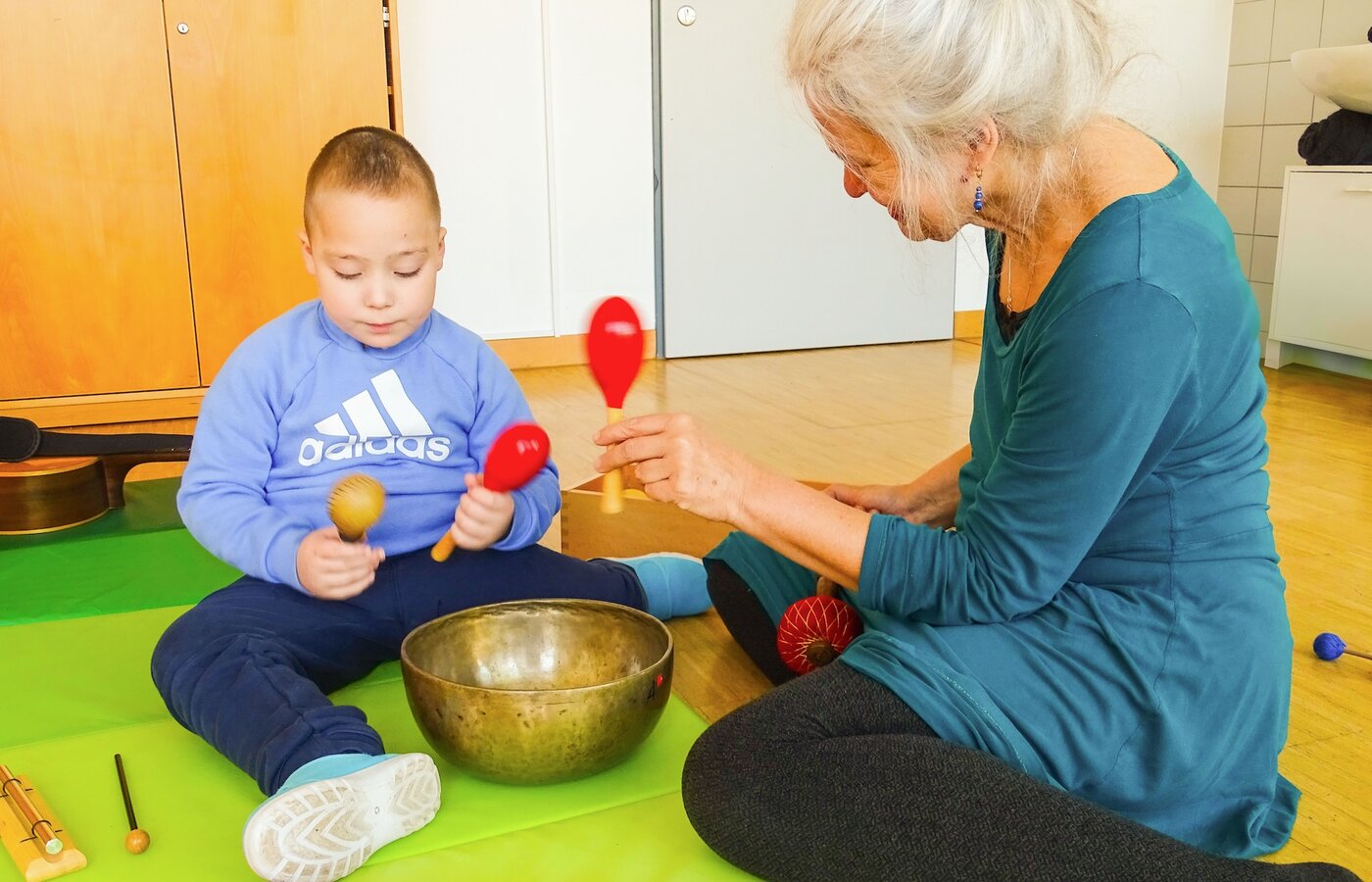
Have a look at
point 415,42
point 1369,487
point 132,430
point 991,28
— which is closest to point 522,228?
point 415,42

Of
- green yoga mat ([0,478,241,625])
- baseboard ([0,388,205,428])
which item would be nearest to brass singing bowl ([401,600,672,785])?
green yoga mat ([0,478,241,625])

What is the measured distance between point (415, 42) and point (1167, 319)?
2633 millimetres

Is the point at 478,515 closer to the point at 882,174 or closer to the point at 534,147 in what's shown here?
the point at 882,174

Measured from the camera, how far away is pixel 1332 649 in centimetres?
147

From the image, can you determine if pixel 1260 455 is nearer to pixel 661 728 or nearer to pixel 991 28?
pixel 991 28

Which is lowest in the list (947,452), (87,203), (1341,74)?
(947,452)

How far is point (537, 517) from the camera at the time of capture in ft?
4.51

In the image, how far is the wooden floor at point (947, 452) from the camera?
50.0 inches

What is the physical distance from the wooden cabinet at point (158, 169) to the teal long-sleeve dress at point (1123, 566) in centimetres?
211

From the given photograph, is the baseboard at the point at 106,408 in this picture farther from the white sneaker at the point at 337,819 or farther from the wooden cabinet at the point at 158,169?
the white sneaker at the point at 337,819

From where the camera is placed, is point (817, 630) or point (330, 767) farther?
point (817, 630)

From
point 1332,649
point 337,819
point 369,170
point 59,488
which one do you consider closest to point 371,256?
point 369,170

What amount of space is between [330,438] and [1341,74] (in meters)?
2.76

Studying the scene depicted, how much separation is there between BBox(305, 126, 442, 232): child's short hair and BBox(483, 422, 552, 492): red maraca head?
1.14ft
